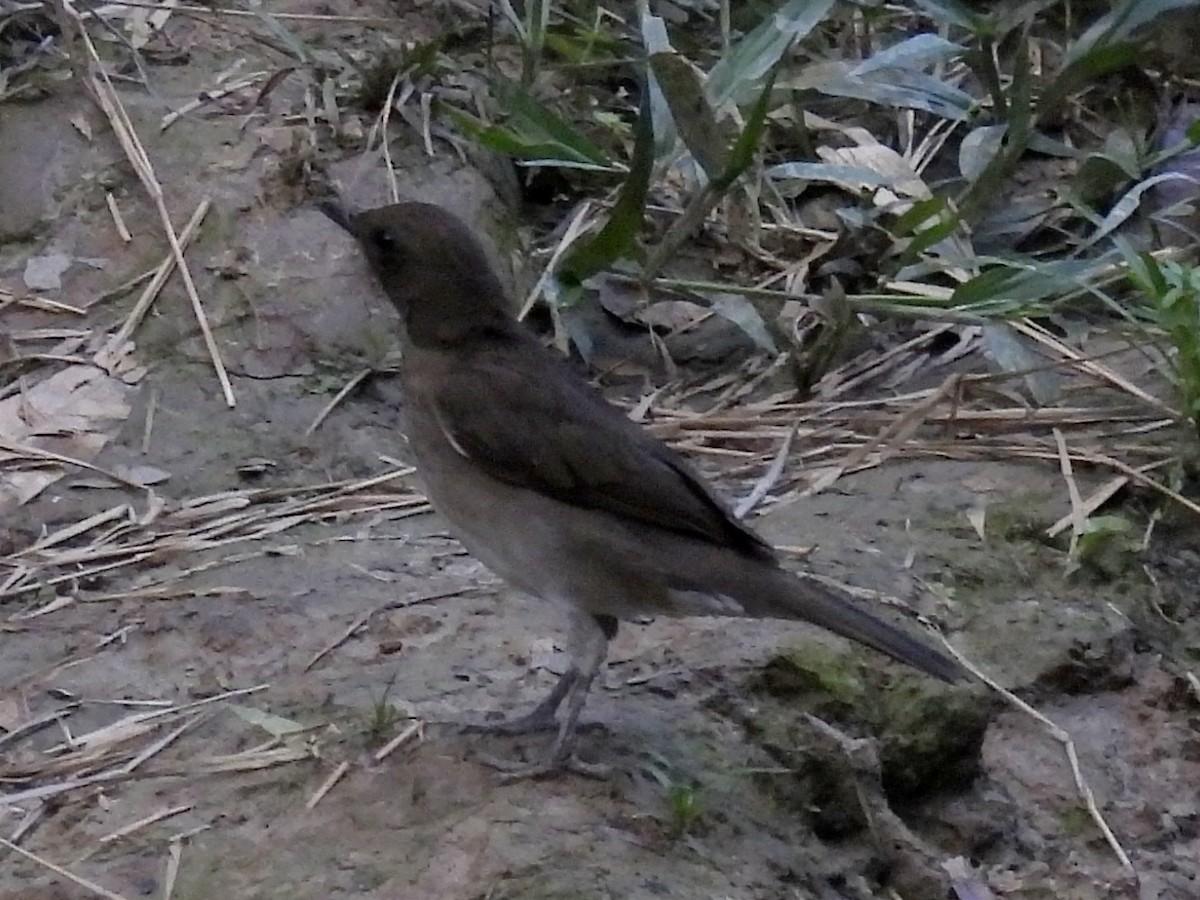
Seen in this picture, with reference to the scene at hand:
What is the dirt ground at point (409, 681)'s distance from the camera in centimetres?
257

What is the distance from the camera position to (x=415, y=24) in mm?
5316

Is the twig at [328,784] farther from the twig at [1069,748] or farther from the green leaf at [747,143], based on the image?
the green leaf at [747,143]

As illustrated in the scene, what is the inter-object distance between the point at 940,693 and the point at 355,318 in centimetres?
192

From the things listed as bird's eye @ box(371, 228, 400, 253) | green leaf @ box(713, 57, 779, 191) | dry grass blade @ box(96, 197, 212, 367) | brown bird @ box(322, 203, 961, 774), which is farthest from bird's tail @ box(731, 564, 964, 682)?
dry grass blade @ box(96, 197, 212, 367)

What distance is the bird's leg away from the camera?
270 centimetres

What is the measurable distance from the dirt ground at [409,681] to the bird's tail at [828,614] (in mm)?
268

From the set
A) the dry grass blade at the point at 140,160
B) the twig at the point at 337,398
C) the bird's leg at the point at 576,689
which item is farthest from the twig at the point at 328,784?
the dry grass blade at the point at 140,160

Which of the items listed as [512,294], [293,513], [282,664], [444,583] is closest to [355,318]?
[512,294]

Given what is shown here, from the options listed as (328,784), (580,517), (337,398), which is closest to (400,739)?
(328,784)

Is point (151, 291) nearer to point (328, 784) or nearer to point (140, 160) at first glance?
point (140, 160)

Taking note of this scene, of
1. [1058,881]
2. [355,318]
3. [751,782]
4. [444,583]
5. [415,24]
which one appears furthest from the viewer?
[415,24]

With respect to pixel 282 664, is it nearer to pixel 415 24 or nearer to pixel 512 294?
pixel 512 294

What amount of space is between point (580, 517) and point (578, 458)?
10cm

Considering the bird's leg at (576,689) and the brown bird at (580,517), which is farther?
the brown bird at (580,517)
